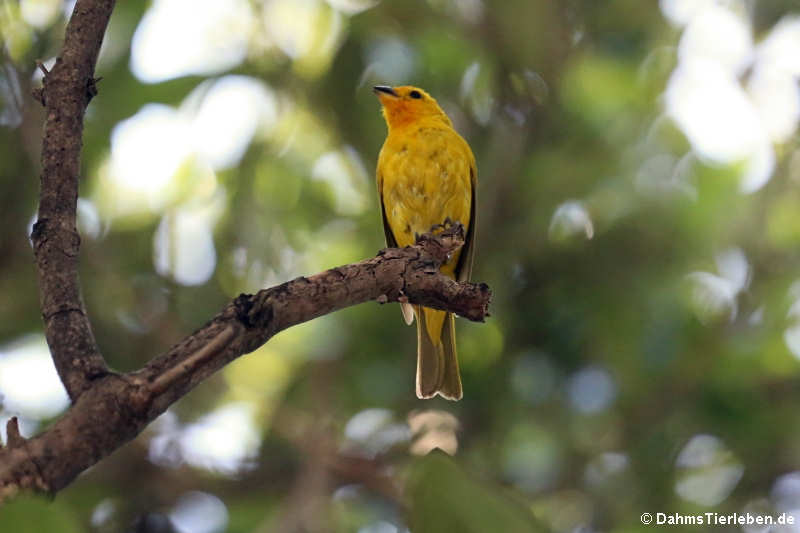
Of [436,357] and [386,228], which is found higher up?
[386,228]

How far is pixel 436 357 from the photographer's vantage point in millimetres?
4926

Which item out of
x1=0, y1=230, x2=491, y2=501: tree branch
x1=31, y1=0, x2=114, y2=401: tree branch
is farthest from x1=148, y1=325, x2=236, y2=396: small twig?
x1=31, y1=0, x2=114, y2=401: tree branch

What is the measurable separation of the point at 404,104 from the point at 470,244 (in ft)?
3.84

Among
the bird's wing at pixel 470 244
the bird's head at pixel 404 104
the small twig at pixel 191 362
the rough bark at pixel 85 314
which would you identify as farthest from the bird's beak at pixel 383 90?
the small twig at pixel 191 362

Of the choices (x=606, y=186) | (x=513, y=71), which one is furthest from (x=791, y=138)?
(x=513, y=71)

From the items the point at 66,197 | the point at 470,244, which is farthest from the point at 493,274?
→ the point at 66,197

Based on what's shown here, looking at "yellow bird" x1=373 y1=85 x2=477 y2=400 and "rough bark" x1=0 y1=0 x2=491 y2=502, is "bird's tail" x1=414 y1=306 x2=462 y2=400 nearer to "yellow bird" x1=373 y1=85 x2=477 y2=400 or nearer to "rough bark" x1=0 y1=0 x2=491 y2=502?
"yellow bird" x1=373 y1=85 x2=477 y2=400

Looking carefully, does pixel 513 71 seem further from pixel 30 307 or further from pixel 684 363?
pixel 30 307

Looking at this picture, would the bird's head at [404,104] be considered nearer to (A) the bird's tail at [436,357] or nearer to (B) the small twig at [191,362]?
(A) the bird's tail at [436,357]

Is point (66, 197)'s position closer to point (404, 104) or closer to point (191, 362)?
point (191, 362)

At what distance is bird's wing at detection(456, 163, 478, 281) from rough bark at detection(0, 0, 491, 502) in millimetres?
2594

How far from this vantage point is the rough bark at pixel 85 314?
1416mm

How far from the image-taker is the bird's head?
5848 mm

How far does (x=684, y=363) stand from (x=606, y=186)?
1164 millimetres
